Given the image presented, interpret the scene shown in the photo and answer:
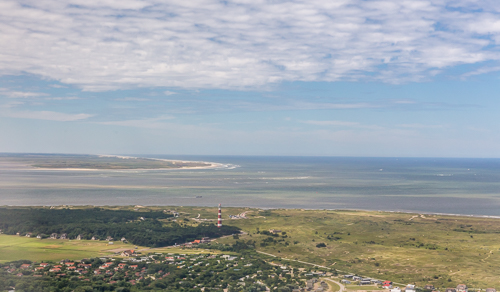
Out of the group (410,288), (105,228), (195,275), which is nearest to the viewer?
(410,288)

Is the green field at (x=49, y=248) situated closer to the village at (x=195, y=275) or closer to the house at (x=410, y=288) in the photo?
the village at (x=195, y=275)

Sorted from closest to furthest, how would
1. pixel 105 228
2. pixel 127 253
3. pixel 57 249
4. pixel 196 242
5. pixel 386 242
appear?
1. pixel 127 253
2. pixel 57 249
3. pixel 196 242
4. pixel 386 242
5. pixel 105 228

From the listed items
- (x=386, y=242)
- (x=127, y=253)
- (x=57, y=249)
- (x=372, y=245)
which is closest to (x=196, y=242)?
(x=127, y=253)

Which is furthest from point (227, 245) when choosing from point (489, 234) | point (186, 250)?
point (489, 234)

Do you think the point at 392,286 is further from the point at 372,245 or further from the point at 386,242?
the point at 386,242

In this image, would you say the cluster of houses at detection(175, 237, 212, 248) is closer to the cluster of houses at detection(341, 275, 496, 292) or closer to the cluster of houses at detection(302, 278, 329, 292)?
the cluster of houses at detection(302, 278, 329, 292)

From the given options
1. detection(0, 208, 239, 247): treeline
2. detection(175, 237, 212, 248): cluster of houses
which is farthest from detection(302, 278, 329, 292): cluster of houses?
detection(0, 208, 239, 247): treeline
